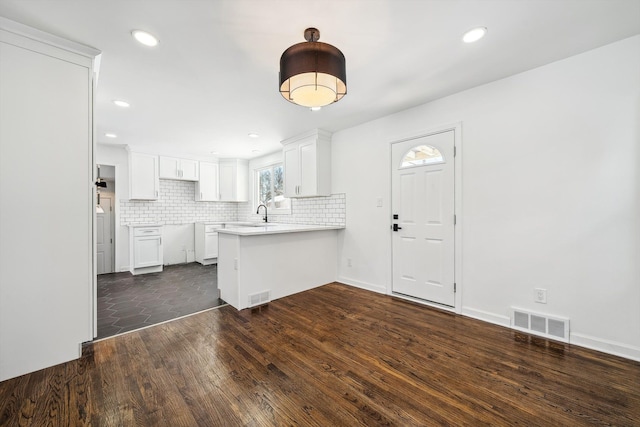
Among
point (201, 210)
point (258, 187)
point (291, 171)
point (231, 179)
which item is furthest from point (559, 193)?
point (201, 210)

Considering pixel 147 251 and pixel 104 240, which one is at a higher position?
pixel 104 240

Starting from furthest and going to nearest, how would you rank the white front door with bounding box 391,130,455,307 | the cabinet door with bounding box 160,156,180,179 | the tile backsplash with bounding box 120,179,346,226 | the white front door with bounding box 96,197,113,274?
the cabinet door with bounding box 160,156,180,179 → the white front door with bounding box 96,197,113,274 → the tile backsplash with bounding box 120,179,346,226 → the white front door with bounding box 391,130,455,307

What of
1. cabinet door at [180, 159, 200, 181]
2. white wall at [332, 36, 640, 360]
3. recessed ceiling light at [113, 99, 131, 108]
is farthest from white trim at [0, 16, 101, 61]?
cabinet door at [180, 159, 200, 181]

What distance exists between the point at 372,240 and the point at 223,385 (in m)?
2.65

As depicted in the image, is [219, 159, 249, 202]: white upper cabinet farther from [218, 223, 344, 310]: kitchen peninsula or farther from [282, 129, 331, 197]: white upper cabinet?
[218, 223, 344, 310]: kitchen peninsula

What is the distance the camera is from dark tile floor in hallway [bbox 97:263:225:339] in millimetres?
2752

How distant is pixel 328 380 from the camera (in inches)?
69.1

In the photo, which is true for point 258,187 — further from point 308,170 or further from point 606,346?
point 606,346

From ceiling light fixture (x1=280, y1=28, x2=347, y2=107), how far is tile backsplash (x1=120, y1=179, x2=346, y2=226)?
254 cm

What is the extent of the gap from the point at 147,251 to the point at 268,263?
3.22 metres

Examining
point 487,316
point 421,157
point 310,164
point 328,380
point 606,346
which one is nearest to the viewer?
point 328,380

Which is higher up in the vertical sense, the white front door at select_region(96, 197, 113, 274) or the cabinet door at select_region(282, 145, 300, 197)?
the cabinet door at select_region(282, 145, 300, 197)

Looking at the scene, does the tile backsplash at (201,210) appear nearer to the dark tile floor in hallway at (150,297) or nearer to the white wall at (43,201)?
the dark tile floor in hallway at (150,297)

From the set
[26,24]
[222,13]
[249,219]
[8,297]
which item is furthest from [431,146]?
[249,219]
